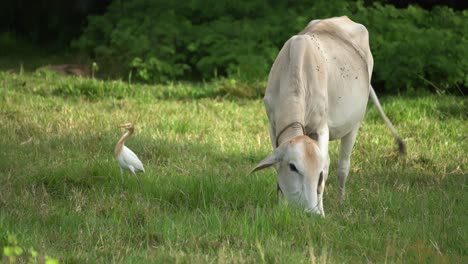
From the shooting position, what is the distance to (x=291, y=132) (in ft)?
17.8

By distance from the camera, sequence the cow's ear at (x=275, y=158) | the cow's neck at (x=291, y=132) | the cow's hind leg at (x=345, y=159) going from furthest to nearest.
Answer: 1. the cow's hind leg at (x=345, y=159)
2. the cow's neck at (x=291, y=132)
3. the cow's ear at (x=275, y=158)

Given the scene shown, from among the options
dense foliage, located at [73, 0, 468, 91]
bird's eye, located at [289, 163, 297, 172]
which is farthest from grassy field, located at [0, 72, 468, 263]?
dense foliage, located at [73, 0, 468, 91]

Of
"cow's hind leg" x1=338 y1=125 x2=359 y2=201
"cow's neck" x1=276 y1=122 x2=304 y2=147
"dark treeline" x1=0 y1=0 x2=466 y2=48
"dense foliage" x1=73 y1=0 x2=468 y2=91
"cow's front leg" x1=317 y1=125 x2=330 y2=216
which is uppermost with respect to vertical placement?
"cow's neck" x1=276 y1=122 x2=304 y2=147

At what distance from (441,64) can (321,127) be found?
545 centimetres

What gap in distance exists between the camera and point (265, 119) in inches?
368

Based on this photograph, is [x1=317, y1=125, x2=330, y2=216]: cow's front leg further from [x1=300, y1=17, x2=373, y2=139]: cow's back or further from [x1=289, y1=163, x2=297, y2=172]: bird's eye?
[x1=300, y1=17, x2=373, y2=139]: cow's back

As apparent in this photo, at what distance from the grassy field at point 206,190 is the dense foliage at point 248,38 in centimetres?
121

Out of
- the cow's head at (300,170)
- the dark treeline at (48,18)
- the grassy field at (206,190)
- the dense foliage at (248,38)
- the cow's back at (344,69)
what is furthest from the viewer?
the dark treeline at (48,18)

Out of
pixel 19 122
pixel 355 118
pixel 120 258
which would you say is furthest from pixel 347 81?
pixel 19 122

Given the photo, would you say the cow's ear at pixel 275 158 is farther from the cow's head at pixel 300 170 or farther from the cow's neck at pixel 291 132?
the cow's neck at pixel 291 132

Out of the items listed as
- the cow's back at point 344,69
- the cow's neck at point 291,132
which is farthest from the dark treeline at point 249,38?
the cow's neck at point 291,132

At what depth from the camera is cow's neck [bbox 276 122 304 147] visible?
17.7 ft

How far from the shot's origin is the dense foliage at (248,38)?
11.2 metres

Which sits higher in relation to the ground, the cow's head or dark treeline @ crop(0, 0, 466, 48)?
the cow's head
